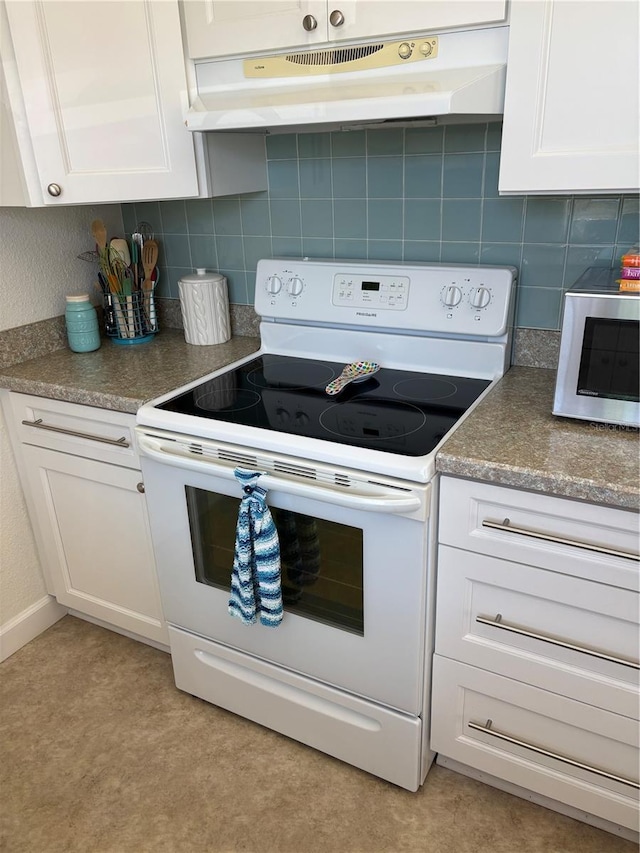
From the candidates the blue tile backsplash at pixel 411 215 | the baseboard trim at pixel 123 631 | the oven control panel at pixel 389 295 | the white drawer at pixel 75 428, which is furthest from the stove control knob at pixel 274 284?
the baseboard trim at pixel 123 631

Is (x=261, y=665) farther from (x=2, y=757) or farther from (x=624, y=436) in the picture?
(x=624, y=436)

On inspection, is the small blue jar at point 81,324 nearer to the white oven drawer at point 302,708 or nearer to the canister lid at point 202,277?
the canister lid at point 202,277

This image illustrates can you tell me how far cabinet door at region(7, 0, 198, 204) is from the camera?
5.21ft

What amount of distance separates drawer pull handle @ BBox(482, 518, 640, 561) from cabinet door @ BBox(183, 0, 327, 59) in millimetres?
1094

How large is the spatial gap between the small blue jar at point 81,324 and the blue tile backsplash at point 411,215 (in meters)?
0.42

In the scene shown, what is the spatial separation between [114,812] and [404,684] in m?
0.79

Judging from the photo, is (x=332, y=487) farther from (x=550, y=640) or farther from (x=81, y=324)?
(x=81, y=324)

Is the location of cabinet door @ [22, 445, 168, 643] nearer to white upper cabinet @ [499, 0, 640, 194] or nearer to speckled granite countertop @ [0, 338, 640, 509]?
speckled granite countertop @ [0, 338, 640, 509]

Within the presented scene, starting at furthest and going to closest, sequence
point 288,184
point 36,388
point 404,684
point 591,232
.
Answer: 1. point 288,184
2. point 36,388
3. point 591,232
4. point 404,684

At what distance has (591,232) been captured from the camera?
5.21ft

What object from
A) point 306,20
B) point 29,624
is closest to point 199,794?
point 29,624

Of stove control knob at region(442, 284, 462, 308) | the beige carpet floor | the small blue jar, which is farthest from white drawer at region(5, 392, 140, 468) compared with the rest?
stove control knob at region(442, 284, 462, 308)

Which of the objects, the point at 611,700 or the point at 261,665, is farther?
the point at 261,665

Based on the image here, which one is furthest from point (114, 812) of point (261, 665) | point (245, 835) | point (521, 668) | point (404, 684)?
point (521, 668)
